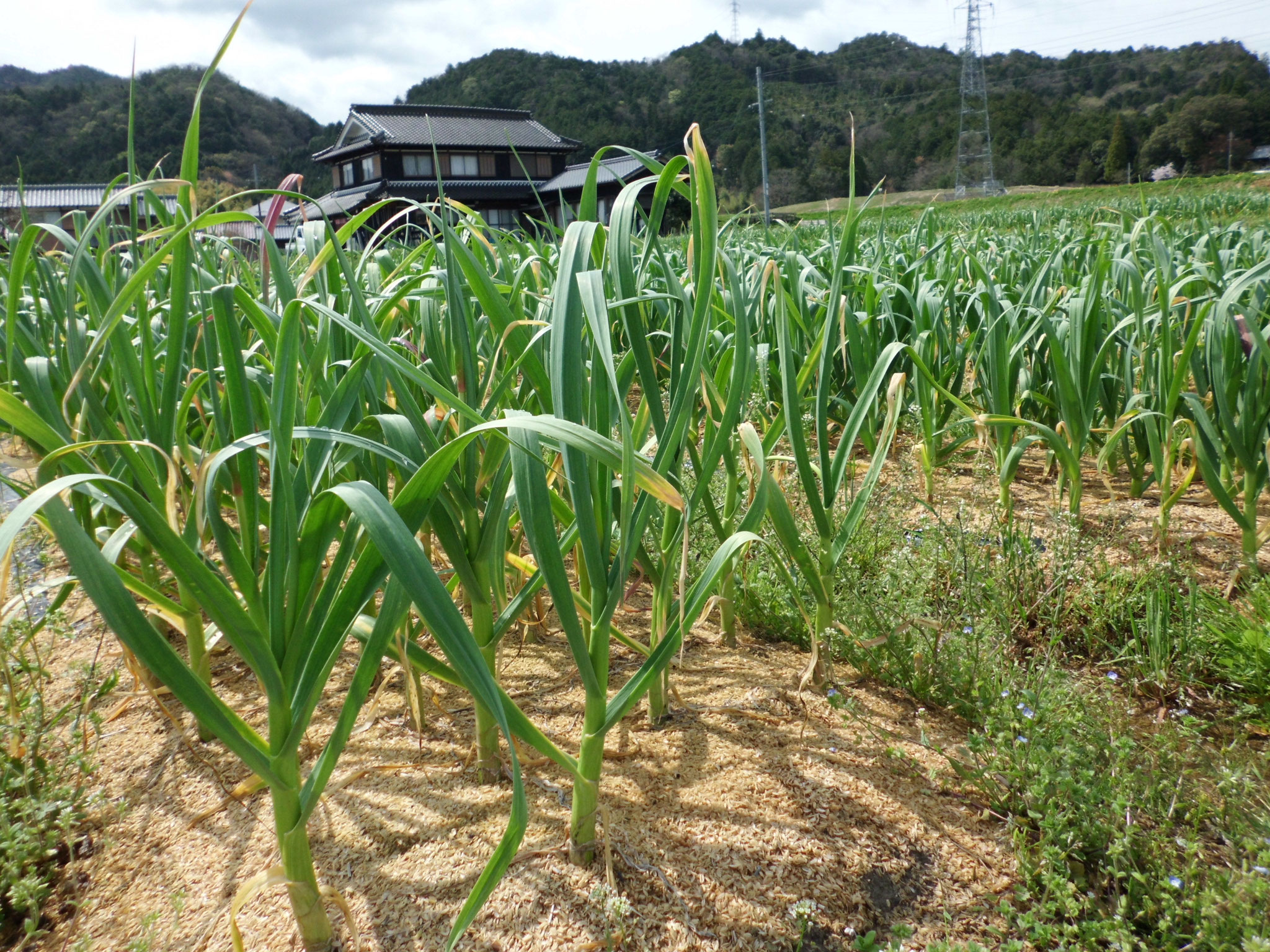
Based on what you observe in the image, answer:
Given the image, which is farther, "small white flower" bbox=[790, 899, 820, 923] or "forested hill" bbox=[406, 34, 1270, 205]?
"forested hill" bbox=[406, 34, 1270, 205]

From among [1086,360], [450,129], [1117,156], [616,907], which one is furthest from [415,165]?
[616,907]

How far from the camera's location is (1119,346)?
238cm

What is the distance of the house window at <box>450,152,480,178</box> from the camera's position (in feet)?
98.8

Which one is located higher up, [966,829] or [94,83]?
[94,83]

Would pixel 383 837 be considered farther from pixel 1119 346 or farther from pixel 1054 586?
pixel 1119 346

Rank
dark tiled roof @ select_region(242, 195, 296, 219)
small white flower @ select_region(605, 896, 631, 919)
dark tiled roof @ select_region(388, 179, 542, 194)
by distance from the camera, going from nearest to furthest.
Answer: small white flower @ select_region(605, 896, 631, 919) < dark tiled roof @ select_region(242, 195, 296, 219) < dark tiled roof @ select_region(388, 179, 542, 194)

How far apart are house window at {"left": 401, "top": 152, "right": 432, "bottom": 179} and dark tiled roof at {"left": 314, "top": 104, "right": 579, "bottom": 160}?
48 cm

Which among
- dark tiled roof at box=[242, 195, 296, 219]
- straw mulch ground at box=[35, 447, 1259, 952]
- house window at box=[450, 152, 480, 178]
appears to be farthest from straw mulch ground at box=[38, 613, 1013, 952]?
house window at box=[450, 152, 480, 178]

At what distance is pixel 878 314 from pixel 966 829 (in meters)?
1.67

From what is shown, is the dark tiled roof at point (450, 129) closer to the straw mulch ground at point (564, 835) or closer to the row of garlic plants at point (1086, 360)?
the row of garlic plants at point (1086, 360)

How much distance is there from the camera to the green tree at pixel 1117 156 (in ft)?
116

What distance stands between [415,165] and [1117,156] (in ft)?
103

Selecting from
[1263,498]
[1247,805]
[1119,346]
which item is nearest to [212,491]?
[1247,805]

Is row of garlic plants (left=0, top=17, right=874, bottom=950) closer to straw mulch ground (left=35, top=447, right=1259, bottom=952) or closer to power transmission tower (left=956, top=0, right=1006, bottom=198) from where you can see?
straw mulch ground (left=35, top=447, right=1259, bottom=952)
